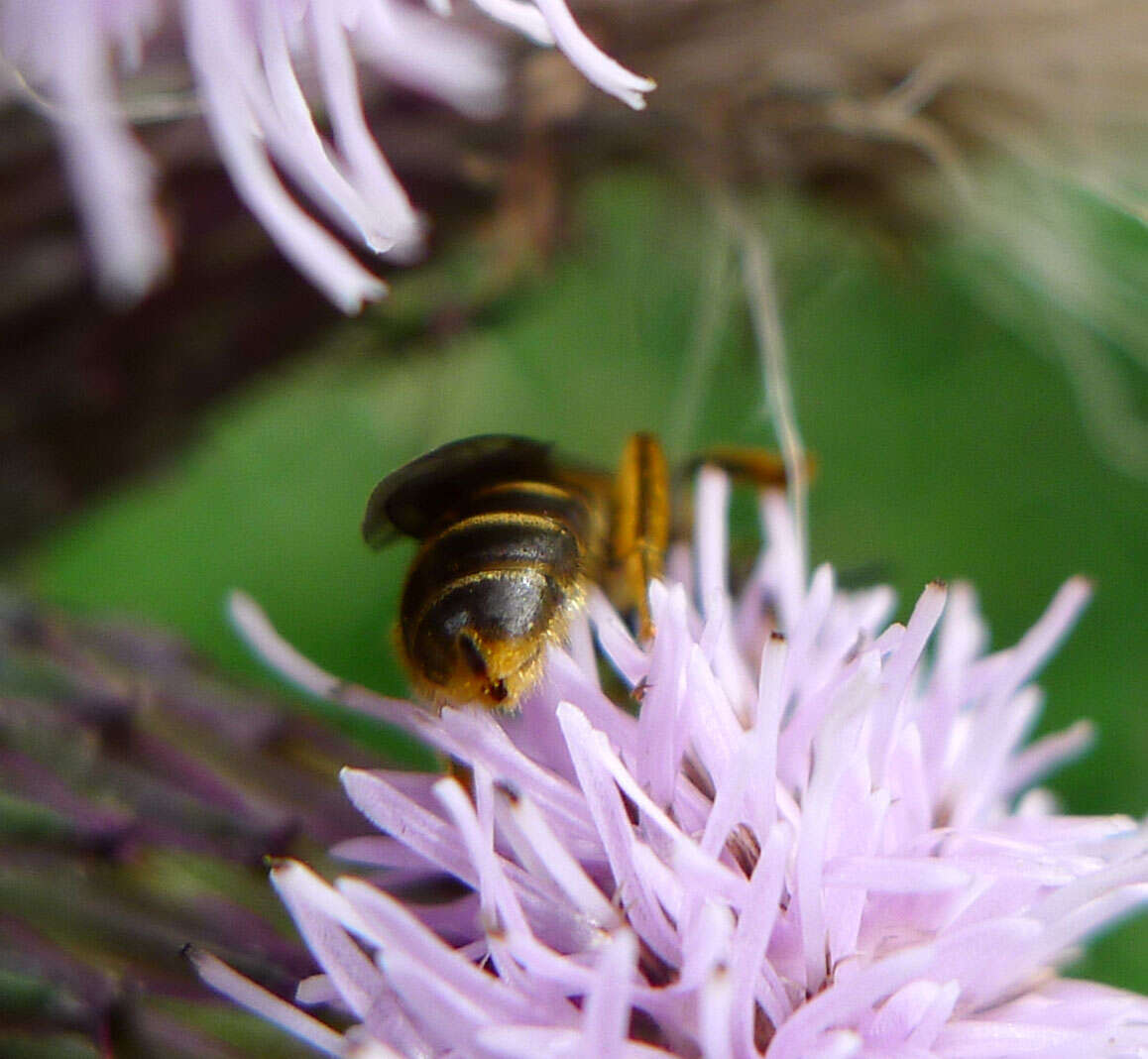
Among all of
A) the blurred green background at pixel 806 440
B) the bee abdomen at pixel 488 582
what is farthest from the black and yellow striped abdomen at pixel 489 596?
the blurred green background at pixel 806 440

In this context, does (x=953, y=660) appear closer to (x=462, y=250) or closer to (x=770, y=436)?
(x=770, y=436)

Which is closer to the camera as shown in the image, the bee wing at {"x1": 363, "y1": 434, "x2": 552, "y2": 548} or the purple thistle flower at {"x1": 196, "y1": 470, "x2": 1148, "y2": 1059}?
the purple thistle flower at {"x1": 196, "y1": 470, "x2": 1148, "y2": 1059}

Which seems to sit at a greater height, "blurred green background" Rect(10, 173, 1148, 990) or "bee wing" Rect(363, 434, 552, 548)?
"blurred green background" Rect(10, 173, 1148, 990)

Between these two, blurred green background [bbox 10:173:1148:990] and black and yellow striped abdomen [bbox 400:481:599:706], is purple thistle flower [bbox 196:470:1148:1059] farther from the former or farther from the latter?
blurred green background [bbox 10:173:1148:990]

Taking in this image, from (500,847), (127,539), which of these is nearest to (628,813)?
(500,847)

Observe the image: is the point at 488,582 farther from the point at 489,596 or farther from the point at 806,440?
the point at 806,440

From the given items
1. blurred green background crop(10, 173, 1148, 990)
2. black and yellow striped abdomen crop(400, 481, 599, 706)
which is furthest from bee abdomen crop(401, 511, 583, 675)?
blurred green background crop(10, 173, 1148, 990)
